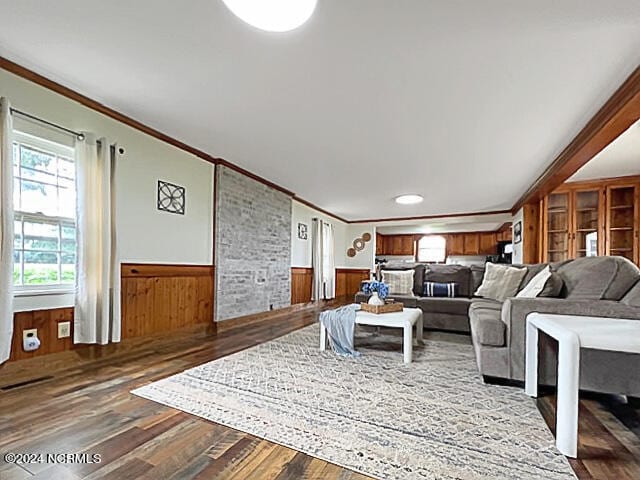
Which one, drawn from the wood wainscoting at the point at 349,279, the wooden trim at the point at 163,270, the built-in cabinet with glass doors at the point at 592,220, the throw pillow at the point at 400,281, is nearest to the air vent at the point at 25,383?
the wooden trim at the point at 163,270

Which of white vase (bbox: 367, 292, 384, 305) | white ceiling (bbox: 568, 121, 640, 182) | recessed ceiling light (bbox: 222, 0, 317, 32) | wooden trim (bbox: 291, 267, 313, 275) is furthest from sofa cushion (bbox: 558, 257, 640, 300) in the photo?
wooden trim (bbox: 291, 267, 313, 275)

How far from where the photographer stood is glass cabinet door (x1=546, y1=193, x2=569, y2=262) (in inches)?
228

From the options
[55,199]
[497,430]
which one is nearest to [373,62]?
[497,430]

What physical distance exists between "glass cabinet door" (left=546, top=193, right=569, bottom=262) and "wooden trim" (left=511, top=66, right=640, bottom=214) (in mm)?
1391

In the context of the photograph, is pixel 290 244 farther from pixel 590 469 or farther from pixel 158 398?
pixel 590 469

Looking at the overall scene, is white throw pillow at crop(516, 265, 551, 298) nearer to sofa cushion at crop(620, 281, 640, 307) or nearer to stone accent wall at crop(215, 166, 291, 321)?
sofa cushion at crop(620, 281, 640, 307)

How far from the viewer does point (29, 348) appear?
2.60 m

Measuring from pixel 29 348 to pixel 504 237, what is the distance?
10623 millimetres

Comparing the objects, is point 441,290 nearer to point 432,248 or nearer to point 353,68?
point 353,68

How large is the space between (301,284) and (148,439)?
540cm

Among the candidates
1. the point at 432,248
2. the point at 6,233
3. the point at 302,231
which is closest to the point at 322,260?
the point at 302,231

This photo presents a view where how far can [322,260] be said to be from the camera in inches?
308

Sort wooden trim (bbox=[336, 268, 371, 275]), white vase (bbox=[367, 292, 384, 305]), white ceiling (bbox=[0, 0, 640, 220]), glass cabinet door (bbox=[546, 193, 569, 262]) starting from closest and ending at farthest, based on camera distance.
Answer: white ceiling (bbox=[0, 0, 640, 220])
white vase (bbox=[367, 292, 384, 305])
glass cabinet door (bbox=[546, 193, 569, 262])
wooden trim (bbox=[336, 268, 371, 275])

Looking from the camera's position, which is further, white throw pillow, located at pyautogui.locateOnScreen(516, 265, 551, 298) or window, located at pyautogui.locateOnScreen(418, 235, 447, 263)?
window, located at pyautogui.locateOnScreen(418, 235, 447, 263)
